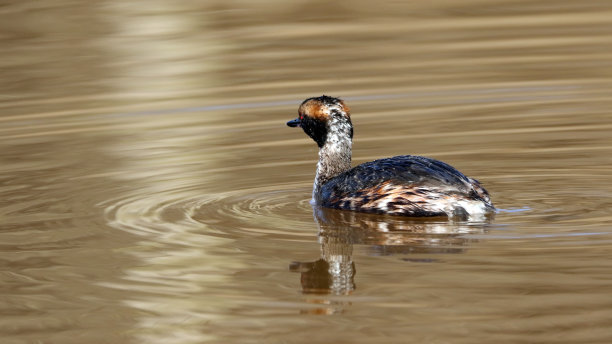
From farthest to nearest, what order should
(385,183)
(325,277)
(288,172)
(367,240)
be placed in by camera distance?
(288,172)
(385,183)
(367,240)
(325,277)

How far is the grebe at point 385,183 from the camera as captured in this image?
9484mm

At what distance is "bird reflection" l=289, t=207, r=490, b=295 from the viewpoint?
823cm

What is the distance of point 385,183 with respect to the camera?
32.3 ft

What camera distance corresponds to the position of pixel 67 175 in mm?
12070

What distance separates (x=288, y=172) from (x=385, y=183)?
2.26 metres

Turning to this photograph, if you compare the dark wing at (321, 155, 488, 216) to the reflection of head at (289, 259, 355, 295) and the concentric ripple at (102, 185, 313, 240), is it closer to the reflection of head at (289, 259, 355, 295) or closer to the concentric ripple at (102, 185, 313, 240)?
the concentric ripple at (102, 185, 313, 240)

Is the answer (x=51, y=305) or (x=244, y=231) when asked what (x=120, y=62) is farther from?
(x=51, y=305)

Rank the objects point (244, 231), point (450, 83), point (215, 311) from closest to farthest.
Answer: point (215, 311) < point (244, 231) < point (450, 83)

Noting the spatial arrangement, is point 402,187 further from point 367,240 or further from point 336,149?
point 336,149

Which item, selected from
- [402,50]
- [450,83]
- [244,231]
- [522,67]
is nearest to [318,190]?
[244,231]

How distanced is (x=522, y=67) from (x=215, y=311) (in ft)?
35.3

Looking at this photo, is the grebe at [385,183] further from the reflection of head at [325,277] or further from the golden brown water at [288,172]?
the reflection of head at [325,277]

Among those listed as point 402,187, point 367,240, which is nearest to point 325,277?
point 367,240

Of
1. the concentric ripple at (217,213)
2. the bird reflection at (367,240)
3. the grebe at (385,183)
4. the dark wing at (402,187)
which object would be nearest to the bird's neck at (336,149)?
the grebe at (385,183)
